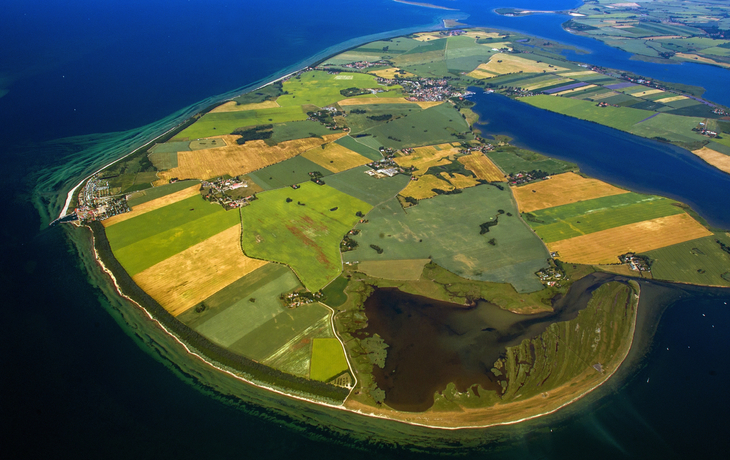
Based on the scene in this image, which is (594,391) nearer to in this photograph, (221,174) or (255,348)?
(255,348)

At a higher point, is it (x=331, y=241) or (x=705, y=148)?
(x=331, y=241)

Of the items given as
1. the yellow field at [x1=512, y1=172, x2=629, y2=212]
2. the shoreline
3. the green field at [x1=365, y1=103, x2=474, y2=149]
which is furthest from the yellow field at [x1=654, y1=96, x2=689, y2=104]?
the shoreline

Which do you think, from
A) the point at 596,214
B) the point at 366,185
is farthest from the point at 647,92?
the point at 366,185

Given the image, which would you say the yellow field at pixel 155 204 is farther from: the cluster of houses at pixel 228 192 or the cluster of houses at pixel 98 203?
the cluster of houses at pixel 228 192

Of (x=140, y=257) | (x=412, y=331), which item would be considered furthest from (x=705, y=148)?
(x=140, y=257)

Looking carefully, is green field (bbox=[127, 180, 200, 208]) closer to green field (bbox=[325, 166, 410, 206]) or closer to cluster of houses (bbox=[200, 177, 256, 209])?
cluster of houses (bbox=[200, 177, 256, 209])
